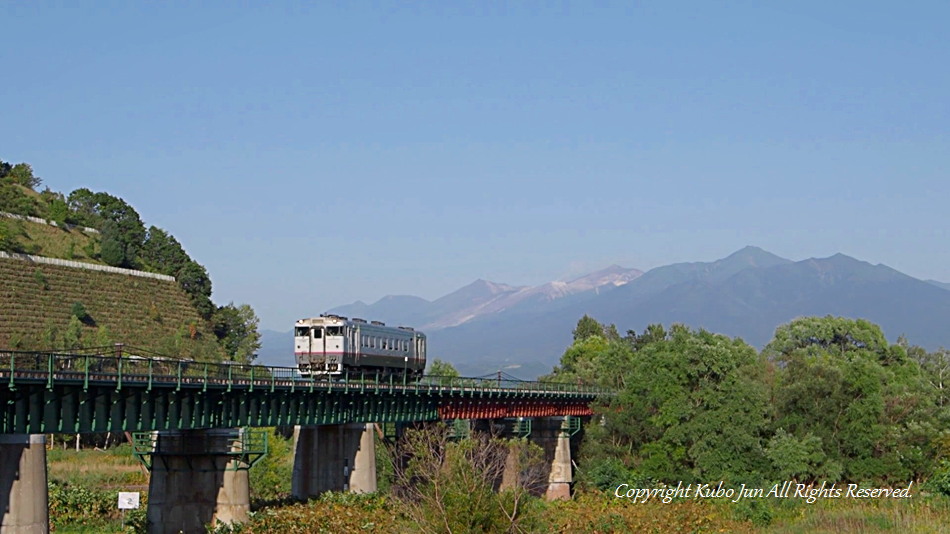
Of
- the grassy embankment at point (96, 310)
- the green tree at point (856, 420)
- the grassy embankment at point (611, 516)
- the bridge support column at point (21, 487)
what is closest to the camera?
the bridge support column at point (21, 487)

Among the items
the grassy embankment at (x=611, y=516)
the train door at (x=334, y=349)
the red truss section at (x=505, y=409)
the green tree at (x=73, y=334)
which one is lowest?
the grassy embankment at (x=611, y=516)

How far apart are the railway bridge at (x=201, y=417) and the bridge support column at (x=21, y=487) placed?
38mm

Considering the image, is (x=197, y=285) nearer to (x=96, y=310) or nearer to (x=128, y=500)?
(x=96, y=310)

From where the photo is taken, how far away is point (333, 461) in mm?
75188

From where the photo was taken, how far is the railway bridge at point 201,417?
46.7 metres

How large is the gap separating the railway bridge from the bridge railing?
0.09 m

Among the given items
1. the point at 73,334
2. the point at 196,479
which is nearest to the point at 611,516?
the point at 196,479

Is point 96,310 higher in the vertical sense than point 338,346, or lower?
higher

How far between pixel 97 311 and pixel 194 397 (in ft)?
343

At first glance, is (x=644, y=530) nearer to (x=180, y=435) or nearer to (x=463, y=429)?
(x=180, y=435)

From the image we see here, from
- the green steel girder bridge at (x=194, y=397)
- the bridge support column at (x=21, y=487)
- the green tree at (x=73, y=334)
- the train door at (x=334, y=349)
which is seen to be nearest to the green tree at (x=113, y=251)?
the green tree at (x=73, y=334)

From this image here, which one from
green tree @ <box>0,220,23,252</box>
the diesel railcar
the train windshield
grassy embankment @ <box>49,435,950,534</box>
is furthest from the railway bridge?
green tree @ <box>0,220,23,252</box>

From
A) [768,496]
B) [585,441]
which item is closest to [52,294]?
[585,441]

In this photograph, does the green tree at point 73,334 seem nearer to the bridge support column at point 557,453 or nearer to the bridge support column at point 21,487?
the bridge support column at point 557,453
